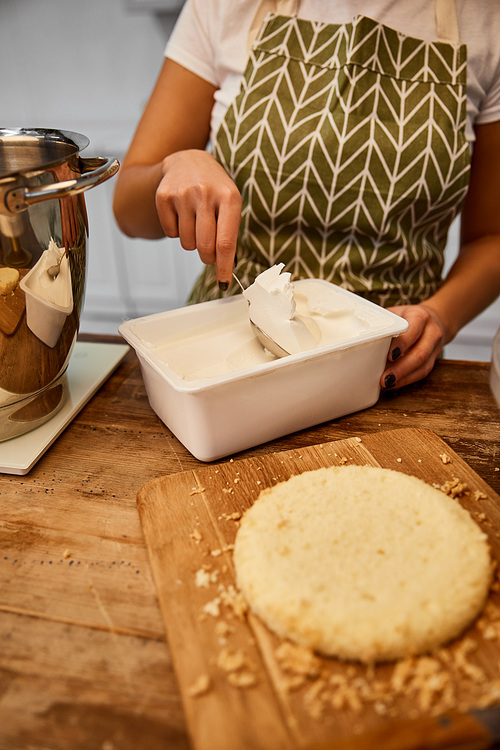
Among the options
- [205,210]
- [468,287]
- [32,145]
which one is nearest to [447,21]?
[468,287]

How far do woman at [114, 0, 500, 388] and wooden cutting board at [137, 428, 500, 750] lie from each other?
42 cm

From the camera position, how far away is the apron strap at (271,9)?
3.18 ft

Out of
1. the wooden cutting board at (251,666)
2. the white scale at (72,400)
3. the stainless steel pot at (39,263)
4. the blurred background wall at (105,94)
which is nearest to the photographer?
the wooden cutting board at (251,666)

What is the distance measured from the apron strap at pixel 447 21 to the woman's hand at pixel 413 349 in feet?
1.60

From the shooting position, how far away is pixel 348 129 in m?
0.96

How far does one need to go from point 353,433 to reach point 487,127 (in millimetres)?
698

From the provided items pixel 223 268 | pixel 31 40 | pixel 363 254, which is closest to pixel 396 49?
pixel 363 254

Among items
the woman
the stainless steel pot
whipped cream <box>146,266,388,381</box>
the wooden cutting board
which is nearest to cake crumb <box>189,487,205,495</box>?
the wooden cutting board

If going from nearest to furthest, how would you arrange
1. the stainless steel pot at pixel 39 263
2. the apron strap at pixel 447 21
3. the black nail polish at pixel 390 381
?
the stainless steel pot at pixel 39 263, the black nail polish at pixel 390 381, the apron strap at pixel 447 21

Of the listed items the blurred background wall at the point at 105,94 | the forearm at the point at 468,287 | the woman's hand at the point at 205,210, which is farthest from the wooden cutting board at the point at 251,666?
the blurred background wall at the point at 105,94

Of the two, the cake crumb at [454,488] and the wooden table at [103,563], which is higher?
the cake crumb at [454,488]

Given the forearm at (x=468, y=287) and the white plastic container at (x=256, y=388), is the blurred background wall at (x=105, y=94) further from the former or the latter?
the white plastic container at (x=256, y=388)

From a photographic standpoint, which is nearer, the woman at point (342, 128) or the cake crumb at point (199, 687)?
the cake crumb at point (199, 687)

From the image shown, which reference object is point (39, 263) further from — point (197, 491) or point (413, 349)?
point (413, 349)
